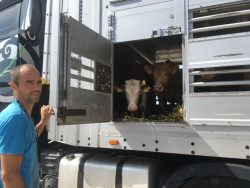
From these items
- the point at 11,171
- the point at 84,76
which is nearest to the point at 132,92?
the point at 84,76

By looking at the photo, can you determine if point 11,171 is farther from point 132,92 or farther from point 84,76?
point 132,92

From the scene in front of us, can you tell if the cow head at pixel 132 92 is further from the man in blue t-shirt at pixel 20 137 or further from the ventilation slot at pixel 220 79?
the man in blue t-shirt at pixel 20 137

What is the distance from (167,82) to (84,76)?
3.20 feet

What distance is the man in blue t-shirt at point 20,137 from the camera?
2186 mm

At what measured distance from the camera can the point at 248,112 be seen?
273 cm

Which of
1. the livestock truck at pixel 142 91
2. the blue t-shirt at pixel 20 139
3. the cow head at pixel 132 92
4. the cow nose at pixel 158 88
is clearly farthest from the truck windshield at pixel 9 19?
the blue t-shirt at pixel 20 139

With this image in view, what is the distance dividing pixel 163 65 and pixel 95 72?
873 mm

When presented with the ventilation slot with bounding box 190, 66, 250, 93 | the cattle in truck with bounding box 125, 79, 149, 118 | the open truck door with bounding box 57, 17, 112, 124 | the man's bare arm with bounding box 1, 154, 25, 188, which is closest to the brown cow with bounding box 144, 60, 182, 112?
the cattle in truck with bounding box 125, 79, 149, 118

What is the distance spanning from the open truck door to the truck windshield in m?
1.49

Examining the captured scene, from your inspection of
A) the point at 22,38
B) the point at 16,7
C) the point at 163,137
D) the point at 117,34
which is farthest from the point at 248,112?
the point at 16,7

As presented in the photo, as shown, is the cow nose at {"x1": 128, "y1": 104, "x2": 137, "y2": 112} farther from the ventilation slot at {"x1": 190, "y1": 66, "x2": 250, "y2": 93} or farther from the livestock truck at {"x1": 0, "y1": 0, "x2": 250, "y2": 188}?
the ventilation slot at {"x1": 190, "y1": 66, "x2": 250, "y2": 93}

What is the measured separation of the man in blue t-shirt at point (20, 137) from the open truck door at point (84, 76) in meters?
0.64

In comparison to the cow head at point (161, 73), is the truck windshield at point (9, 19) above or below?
above

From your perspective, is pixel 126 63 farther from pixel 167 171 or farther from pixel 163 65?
pixel 167 171
